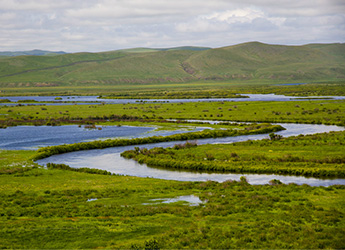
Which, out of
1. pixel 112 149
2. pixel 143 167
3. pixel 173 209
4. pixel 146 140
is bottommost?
pixel 143 167

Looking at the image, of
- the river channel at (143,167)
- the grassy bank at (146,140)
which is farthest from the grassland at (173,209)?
the grassy bank at (146,140)

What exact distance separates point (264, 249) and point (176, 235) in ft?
15.4

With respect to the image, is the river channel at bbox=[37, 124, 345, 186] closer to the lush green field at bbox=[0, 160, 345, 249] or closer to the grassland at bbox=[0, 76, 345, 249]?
the grassland at bbox=[0, 76, 345, 249]

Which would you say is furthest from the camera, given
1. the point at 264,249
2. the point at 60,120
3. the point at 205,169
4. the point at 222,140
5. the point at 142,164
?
the point at 60,120

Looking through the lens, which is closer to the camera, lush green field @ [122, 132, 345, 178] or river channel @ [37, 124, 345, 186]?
river channel @ [37, 124, 345, 186]

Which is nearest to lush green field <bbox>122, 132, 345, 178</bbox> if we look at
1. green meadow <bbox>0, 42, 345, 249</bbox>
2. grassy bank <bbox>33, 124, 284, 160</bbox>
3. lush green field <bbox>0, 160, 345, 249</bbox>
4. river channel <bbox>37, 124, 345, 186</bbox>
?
green meadow <bbox>0, 42, 345, 249</bbox>

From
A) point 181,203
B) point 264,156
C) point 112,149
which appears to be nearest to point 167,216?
point 181,203

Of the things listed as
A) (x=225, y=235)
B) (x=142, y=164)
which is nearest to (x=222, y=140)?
(x=142, y=164)

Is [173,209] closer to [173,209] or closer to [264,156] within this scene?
[173,209]

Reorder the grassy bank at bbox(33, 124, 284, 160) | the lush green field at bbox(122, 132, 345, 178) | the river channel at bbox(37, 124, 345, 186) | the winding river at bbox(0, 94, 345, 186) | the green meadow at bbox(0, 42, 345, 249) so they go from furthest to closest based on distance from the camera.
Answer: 1. the grassy bank at bbox(33, 124, 284, 160)
2. the lush green field at bbox(122, 132, 345, 178)
3. the winding river at bbox(0, 94, 345, 186)
4. the river channel at bbox(37, 124, 345, 186)
5. the green meadow at bbox(0, 42, 345, 249)

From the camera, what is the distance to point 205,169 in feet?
136

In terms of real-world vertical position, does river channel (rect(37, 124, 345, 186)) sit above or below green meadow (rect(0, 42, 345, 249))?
below

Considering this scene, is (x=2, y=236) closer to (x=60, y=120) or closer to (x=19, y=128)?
(x=19, y=128)

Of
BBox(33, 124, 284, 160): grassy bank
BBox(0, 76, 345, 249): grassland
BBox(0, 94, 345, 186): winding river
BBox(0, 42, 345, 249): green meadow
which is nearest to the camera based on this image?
BBox(0, 76, 345, 249): grassland
